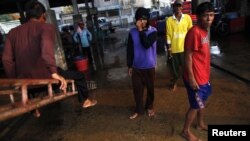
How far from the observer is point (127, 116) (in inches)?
195

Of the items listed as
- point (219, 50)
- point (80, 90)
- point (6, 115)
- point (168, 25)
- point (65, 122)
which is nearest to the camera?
point (6, 115)

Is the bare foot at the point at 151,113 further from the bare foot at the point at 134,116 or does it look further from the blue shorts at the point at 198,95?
the blue shorts at the point at 198,95

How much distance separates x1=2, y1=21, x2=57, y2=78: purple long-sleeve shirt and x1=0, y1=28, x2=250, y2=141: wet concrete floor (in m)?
1.46

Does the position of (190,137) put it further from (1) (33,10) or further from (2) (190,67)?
(1) (33,10)

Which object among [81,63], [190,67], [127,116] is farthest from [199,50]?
[81,63]

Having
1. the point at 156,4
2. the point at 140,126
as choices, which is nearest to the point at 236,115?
the point at 140,126

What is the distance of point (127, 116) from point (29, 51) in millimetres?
2283

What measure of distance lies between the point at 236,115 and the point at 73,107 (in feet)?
11.4

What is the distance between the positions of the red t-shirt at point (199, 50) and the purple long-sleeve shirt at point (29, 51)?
73.4 inches

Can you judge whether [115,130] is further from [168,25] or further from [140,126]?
[168,25]

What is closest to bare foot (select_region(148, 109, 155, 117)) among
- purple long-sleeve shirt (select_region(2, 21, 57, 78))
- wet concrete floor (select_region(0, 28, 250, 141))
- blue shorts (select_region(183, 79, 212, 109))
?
wet concrete floor (select_region(0, 28, 250, 141))

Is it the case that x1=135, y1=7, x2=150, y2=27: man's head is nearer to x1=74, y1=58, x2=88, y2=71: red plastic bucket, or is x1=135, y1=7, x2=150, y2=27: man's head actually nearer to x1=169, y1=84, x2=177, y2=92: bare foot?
x1=169, y1=84, x2=177, y2=92: bare foot

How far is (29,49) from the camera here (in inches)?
140

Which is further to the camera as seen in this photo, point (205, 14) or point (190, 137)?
point (190, 137)
